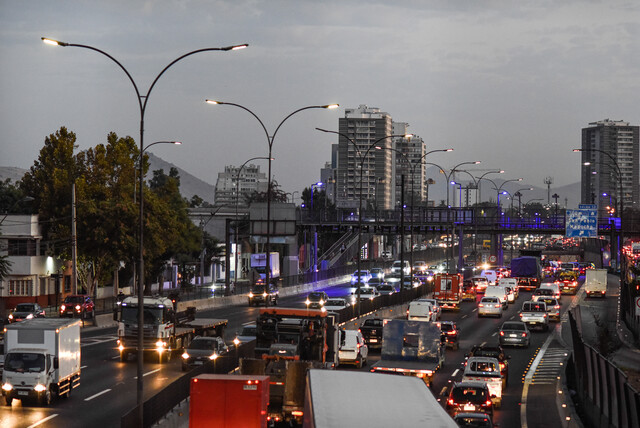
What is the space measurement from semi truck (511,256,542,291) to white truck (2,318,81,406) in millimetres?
60384

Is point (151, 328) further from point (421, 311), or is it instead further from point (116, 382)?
point (421, 311)

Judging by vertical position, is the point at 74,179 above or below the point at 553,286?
above

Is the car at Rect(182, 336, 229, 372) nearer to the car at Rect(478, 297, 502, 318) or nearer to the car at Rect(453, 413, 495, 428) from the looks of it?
the car at Rect(453, 413, 495, 428)

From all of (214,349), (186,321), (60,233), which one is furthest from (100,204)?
(214,349)

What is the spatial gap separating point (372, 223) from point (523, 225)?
58.3ft

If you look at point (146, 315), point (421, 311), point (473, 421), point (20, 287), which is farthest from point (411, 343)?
point (20, 287)

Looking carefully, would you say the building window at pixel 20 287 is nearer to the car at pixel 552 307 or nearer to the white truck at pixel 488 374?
the car at pixel 552 307

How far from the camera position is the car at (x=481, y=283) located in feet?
277

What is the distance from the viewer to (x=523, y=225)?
108m

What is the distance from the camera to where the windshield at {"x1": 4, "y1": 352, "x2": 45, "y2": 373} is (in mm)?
28938

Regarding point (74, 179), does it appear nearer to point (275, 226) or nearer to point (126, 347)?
point (275, 226)

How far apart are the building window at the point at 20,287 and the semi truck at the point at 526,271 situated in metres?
40.7

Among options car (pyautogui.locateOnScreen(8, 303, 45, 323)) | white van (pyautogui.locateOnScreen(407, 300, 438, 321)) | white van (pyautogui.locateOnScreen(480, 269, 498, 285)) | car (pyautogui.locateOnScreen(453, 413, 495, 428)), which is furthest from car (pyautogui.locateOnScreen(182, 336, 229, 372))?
white van (pyautogui.locateOnScreen(480, 269, 498, 285))

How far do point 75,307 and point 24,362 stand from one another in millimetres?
29441
